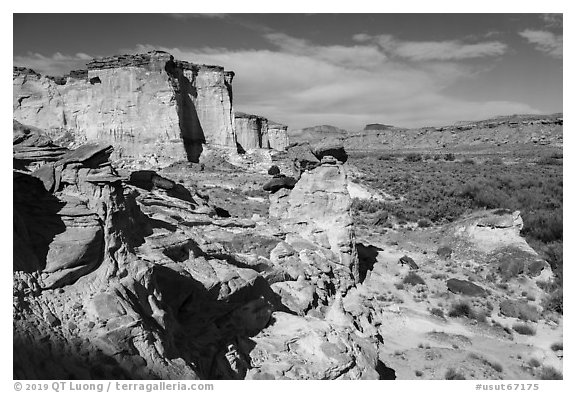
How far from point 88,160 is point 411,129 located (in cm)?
9948

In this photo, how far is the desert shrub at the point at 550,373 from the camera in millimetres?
10193

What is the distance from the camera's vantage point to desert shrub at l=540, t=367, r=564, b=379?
33.4ft

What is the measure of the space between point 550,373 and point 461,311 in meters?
4.19

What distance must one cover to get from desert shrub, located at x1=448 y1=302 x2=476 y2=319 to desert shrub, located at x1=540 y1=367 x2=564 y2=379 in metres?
3.50

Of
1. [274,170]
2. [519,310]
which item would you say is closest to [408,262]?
[519,310]

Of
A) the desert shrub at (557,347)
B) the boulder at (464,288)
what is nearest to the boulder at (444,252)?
the boulder at (464,288)

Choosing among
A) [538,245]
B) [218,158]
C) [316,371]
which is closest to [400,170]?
[218,158]

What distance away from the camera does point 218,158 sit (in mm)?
44188

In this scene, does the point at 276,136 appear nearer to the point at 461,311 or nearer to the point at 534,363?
the point at 461,311

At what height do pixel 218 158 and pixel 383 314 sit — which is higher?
pixel 218 158

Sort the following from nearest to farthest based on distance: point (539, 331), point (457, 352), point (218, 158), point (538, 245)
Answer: point (457, 352), point (539, 331), point (538, 245), point (218, 158)

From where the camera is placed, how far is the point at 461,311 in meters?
14.7

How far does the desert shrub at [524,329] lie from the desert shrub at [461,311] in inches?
52.6

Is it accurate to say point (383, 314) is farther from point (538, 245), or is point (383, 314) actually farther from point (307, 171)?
point (538, 245)
